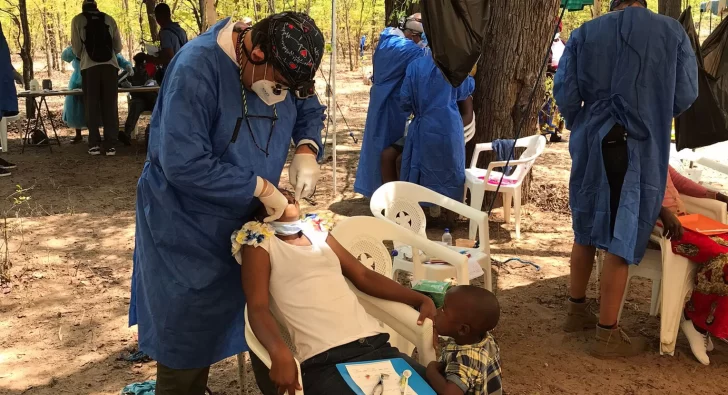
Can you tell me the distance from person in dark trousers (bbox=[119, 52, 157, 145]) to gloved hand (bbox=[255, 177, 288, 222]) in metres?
6.93

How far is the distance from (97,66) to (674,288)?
21.6 ft

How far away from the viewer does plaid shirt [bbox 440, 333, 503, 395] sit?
2.01 meters

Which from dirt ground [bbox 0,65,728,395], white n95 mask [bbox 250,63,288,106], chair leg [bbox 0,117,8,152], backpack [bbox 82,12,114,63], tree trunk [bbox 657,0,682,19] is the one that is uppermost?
tree trunk [bbox 657,0,682,19]

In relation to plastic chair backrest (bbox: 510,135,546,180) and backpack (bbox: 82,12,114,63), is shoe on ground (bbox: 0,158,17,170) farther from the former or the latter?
plastic chair backrest (bbox: 510,135,546,180)

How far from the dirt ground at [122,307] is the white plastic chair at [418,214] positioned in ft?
1.45

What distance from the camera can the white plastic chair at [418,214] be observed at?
11.0 feet

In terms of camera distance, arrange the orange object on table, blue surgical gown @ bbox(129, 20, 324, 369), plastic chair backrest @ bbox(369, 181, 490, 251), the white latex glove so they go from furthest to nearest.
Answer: plastic chair backrest @ bbox(369, 181, 490, 251), the orange object on table, the white latex glove, blue surgical gown @ bbox(129, 20, 324, 369)

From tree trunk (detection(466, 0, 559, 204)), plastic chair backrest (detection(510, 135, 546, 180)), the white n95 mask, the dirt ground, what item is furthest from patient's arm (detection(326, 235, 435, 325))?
tree trunk (detection(466, 0, 559, 204))

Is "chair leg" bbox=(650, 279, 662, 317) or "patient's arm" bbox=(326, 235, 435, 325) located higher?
"patient's arm" bbox=(326, 235, 435, 325)

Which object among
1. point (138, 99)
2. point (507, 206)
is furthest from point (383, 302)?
point (138, 99)

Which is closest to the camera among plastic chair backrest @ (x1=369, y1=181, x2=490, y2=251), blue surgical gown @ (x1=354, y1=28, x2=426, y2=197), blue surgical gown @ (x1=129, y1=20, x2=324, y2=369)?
blue surgical gown @ (x1=129, y1=20, x2=324, y2=369)

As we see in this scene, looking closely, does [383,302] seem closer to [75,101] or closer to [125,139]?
[125,139]

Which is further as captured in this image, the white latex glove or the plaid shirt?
the white latex glove

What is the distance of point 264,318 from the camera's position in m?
1.97
